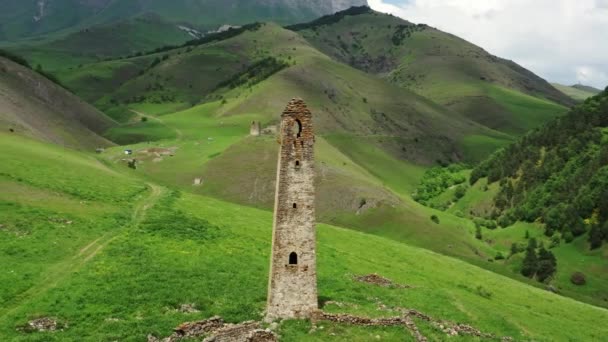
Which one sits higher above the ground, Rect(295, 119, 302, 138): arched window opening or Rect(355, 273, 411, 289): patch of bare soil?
Rect(295, 119, 302, 138): arched window opening

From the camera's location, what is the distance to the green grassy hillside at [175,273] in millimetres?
32938

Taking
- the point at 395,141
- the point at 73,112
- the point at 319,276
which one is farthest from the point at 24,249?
the point at 395,141

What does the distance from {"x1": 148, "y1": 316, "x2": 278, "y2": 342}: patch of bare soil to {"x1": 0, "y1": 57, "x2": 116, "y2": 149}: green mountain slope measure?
213 ft

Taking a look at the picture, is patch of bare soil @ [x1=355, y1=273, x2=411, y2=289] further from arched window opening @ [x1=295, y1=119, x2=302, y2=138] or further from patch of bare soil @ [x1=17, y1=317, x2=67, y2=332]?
patch of bare soil @ [x1=17, y1=317, x2=67, y2=332]

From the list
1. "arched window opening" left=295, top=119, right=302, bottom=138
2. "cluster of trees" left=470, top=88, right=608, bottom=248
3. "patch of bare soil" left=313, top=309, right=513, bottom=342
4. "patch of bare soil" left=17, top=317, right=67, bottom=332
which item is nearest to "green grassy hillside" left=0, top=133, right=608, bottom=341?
"patch of bare soil" left=17, top=317, right=67, bottom=332

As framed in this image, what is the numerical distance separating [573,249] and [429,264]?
205ft

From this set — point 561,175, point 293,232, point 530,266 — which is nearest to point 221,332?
point 293,232

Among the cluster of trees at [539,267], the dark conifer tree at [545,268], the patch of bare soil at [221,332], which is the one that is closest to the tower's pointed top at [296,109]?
the patch of bare soil at [221,332]

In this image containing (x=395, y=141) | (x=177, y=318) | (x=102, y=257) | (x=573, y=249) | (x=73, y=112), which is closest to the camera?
(x=177, y=318)

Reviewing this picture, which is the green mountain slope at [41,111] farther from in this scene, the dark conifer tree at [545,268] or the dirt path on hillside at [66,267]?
the dark conifer tree at [545,268]

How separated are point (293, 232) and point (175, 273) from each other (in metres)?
11.3

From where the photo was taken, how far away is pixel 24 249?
1607 inches

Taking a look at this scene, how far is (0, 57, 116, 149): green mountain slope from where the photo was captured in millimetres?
100344

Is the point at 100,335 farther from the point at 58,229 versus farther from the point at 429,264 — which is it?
the point at 429,264
